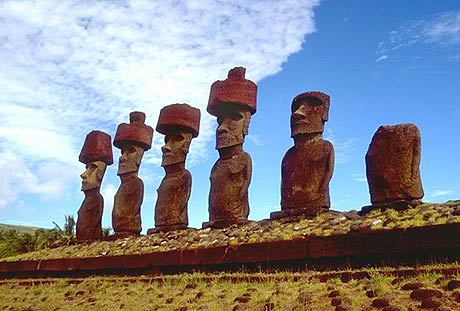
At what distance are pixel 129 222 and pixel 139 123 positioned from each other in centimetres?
245

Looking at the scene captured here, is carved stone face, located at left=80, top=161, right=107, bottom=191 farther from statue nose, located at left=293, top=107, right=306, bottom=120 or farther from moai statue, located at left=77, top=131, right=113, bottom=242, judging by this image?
statue nose, located at left=293, top=107, right=306, bottom=120

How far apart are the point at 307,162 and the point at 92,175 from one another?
6549mm

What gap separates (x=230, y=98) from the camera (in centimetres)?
941

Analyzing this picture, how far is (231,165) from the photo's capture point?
29.8 ft

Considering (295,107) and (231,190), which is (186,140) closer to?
(231,190)

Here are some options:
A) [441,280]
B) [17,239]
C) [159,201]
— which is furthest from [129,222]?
[17,239]

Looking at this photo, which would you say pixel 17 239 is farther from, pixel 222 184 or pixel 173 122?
pixel 222 184

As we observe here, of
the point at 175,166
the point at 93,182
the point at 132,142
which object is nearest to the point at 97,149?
the point at 93,182

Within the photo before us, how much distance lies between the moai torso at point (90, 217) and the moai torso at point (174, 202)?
2.48 m

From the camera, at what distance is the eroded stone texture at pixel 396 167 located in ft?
23.1

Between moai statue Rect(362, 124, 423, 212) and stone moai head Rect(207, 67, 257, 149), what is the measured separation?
2.73 metres

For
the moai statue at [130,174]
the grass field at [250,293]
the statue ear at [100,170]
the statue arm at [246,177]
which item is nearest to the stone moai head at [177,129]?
the moai statue at [130,174]

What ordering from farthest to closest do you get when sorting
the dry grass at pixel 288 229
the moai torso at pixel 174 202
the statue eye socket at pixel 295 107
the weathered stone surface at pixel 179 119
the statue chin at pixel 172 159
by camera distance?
1. the weathered stone surface at pixel 179 119
2. the statue chin at pixel 172 159
3. the moai torso at pixel 174 202
4. the statue eye socket at pixel 295 107
5. the dry grass at pixel 288 229

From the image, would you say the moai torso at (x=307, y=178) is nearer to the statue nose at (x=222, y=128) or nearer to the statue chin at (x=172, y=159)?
the statue nose at (x=222, y=128)
